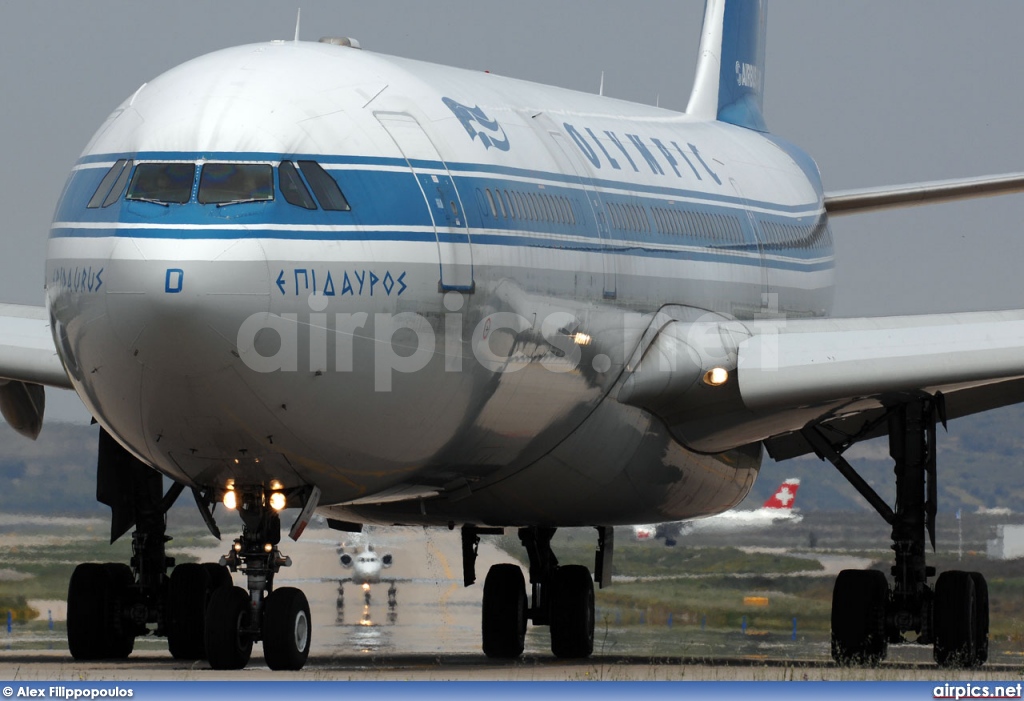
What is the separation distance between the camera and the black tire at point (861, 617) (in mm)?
21812

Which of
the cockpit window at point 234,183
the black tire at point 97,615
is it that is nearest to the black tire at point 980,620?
the black tire at point 97,615

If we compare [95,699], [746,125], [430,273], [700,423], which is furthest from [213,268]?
[746,125]

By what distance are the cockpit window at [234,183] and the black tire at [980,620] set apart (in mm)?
9925

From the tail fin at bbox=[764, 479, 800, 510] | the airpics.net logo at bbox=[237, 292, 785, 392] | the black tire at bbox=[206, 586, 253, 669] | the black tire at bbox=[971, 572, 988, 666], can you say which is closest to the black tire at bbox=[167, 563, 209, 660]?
the airpics.net logo at bbox=[237, 292, 785, 392]

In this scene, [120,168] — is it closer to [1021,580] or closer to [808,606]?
[808,606]

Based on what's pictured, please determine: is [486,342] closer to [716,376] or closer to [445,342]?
[445,342]

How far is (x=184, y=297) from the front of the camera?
14.3 meters

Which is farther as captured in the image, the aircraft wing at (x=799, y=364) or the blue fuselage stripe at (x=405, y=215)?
the aircraft wing at (x=799, y=364)

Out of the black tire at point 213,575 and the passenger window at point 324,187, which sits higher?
the passenger window at point 324,187

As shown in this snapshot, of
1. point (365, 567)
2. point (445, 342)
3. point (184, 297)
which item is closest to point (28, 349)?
point (445, 342)

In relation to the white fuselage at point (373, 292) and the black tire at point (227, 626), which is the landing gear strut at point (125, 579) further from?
the black tire at point (227, 626)

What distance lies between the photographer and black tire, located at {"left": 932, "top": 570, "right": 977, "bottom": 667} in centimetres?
2158

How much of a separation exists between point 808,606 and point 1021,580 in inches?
199

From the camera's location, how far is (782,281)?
24.5 metres
